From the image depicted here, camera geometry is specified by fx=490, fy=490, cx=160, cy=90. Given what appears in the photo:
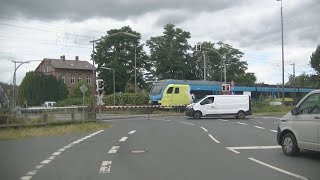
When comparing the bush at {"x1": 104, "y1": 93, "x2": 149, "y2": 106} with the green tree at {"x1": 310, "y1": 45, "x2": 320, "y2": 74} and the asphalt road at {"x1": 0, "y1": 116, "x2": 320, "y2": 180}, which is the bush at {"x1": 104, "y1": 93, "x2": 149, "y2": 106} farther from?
the asphalt road at {"x1": 0, "y1": 116, "x2": 320, "y2": 180}

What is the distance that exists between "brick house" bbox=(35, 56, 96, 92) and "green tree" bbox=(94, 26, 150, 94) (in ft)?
92.3

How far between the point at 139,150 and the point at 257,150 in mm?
3581

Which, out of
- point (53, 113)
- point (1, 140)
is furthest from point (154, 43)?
point (1, 140)

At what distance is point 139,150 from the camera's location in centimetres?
1509

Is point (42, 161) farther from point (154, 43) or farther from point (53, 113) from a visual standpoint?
point (154, 43)

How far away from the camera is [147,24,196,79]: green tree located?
316ft

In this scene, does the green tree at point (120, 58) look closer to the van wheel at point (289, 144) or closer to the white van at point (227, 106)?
the white van at point (227, 106)

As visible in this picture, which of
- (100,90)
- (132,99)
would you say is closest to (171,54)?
(132,99)

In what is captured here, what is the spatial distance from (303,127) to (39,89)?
322 ft

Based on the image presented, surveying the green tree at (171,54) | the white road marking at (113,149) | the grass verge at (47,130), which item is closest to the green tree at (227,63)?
the green tree at (171,54)

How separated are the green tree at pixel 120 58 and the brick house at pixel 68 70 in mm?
28131

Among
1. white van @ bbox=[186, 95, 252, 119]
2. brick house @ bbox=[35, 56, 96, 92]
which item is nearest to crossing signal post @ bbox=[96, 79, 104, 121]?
white van @ bbox=[186, 95, 252, 119]

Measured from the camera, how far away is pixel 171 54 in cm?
9544

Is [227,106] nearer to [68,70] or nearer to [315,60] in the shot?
[315,60]
